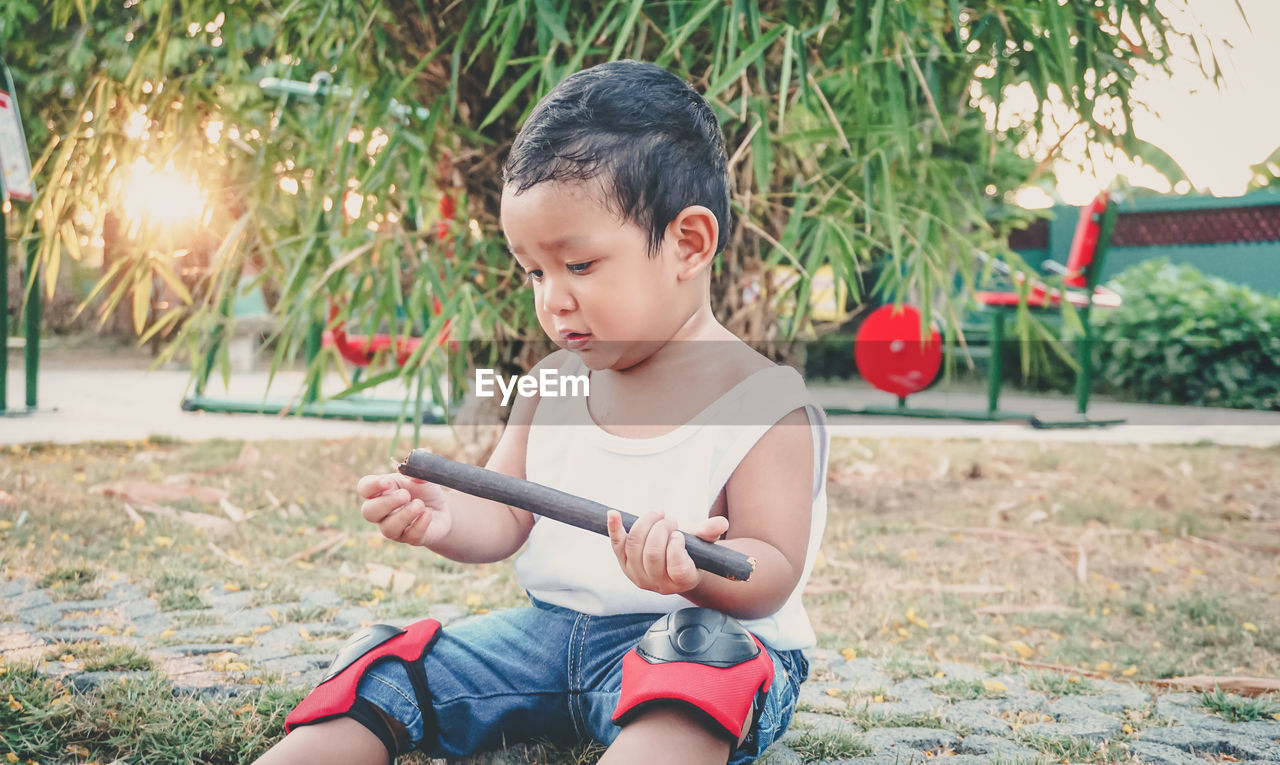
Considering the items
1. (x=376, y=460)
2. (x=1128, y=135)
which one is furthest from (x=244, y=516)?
(x=1128, y=135)

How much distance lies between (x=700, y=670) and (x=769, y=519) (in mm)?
193

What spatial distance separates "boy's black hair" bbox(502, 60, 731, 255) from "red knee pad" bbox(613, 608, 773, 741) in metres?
0.45

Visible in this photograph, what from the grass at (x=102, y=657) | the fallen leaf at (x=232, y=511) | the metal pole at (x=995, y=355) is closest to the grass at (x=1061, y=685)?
the grass at (x=102, y=657)

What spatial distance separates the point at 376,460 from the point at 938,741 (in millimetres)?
2861

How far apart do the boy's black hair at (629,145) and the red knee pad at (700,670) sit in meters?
0.45

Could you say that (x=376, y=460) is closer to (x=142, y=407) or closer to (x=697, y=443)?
(x=142, y=407)

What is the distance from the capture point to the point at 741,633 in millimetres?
1151

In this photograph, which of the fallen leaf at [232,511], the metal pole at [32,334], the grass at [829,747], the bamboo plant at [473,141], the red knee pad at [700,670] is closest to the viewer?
the red knee pad at [700,670]

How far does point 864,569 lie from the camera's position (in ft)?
8.85

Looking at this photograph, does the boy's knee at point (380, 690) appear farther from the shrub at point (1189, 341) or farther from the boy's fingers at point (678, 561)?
the shrub at point (1189, 341)

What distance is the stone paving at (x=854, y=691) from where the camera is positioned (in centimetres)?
150

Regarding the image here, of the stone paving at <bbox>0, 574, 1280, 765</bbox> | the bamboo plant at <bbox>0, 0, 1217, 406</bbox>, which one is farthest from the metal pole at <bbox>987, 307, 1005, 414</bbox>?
the stone paving at <bbox>0, 574, 1280, 765</bbox>

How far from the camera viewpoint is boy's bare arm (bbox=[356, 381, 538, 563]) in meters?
1.20

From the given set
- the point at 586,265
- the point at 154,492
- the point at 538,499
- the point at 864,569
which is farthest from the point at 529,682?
A: the point at 154,492
